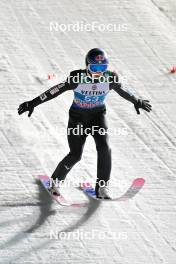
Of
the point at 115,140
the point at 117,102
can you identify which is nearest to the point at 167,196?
the point at 115,140

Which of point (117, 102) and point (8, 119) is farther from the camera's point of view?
point (117, 102)

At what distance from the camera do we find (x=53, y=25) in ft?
43.0

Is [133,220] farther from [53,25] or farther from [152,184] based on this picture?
[53,25]

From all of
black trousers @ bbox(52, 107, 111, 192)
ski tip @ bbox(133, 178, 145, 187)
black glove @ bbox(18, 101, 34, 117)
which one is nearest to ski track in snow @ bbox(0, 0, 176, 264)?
ski tip @ bbox(133, 178, 145, 187)

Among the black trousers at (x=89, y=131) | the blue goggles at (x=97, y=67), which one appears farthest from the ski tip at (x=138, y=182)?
the blue goggles at (x=97, y=67)

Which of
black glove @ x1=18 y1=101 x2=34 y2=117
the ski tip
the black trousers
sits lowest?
the ski tip

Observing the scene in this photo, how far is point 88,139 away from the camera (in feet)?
33.7

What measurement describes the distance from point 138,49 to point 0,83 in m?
2.59

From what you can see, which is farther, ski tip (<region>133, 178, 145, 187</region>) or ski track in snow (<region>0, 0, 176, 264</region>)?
ski tip (<region>133, 178, 145, 187</region>)

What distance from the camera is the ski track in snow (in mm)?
8109

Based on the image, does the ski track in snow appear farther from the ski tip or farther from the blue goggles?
the blue goggles

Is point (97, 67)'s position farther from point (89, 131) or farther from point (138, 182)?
point (138, 182)

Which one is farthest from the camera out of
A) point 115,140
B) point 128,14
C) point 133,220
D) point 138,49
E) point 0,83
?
point 128,14

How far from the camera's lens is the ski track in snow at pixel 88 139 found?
8109mm
